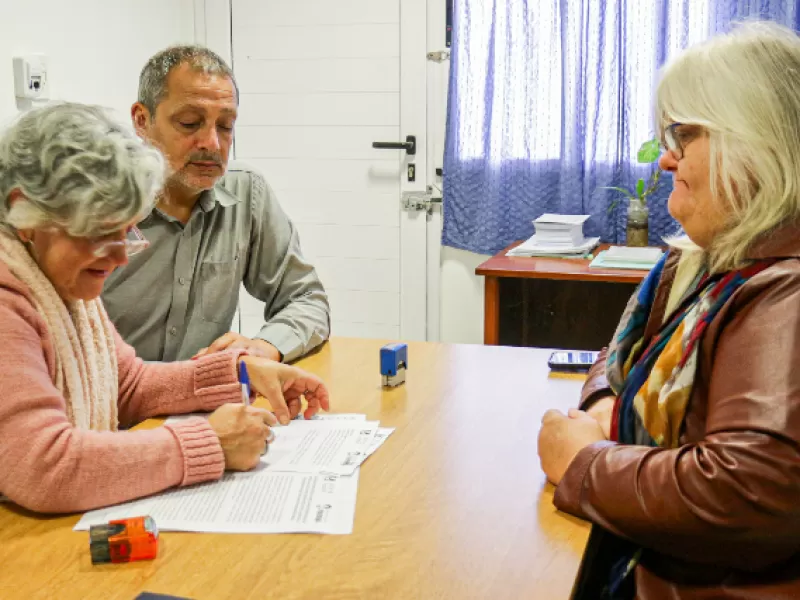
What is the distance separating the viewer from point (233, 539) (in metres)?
1.12

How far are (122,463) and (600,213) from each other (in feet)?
8.67

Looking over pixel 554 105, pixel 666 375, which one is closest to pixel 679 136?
Result: pixel 666 375

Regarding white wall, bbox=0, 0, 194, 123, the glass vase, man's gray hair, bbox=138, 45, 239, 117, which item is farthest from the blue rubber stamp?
the glass vase

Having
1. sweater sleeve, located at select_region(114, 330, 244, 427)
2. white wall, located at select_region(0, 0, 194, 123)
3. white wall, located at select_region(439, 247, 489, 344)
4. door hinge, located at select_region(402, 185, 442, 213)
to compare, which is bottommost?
white wall, located at select_region(439, 247, 489, 344)

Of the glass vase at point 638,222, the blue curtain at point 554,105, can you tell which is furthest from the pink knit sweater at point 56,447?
the blue curtain at point 554,105

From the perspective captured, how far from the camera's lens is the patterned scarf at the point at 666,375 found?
1.12 m

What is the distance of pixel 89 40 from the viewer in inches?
125

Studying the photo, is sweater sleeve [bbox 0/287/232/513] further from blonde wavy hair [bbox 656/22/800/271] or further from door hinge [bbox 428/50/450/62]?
door hinge [bbox 428/50/450/62]

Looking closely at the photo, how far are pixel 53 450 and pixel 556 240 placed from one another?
2368mm

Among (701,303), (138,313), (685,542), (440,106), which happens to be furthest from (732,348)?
(440,106)

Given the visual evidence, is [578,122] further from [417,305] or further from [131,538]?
[131,538]

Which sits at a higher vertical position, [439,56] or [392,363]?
[439,56]

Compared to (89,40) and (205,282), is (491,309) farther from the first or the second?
(89,40)

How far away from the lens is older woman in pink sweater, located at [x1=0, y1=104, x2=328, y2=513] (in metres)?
1.15
